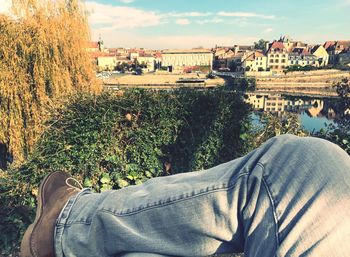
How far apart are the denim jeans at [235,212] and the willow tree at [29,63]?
5323mm

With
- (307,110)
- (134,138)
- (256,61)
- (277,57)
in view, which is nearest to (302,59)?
(277,57)

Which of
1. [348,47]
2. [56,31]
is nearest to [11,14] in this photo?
[56,31]

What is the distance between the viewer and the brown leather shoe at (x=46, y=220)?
133cm

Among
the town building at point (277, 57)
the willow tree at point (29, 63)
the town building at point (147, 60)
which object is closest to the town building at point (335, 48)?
the town building at point (277, 57)

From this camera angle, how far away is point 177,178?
130cm

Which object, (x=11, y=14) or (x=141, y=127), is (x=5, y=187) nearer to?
(x=141, y=127)

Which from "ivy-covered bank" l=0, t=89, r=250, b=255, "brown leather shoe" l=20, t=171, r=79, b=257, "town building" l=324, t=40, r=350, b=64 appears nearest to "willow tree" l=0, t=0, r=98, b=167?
"ivy-covered bank" l=0, t=89, r=250, b=255

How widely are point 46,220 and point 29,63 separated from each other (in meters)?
6.12

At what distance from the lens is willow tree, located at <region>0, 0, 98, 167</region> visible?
21.3 ft

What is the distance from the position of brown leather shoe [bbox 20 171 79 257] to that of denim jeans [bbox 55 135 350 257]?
5 centimetres

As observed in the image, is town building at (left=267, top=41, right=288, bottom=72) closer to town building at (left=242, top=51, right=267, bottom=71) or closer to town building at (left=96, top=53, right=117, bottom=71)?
town building at (left=242, top=51, right=267, bottom=71)

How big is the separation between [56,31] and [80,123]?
481 cm

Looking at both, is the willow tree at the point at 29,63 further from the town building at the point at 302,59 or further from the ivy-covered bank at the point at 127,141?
the town building at the point at 302,59

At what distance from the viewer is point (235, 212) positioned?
109 centimetres
